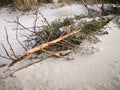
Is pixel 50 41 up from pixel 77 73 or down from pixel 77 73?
up

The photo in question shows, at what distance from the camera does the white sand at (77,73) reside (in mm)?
2189

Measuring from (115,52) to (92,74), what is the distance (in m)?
0.45

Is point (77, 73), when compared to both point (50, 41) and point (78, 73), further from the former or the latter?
point (50, 41)

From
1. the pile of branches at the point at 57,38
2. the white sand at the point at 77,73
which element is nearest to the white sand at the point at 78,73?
the white sand at the point at 77,73

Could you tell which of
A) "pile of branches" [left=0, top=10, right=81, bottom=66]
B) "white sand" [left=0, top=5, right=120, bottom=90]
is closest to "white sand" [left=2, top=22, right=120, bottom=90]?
"white sand" [left=0, top=5, right=120, bottom=90]

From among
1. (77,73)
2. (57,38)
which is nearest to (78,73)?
(77,73)

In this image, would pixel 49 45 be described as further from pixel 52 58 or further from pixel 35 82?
pixel 35 82

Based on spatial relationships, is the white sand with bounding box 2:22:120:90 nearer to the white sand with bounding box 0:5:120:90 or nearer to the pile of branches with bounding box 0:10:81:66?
the white sand with bounding box 0:5:120:90

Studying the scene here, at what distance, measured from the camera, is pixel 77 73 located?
2.34 metres

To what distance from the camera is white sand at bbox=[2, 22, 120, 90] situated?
2189 mm

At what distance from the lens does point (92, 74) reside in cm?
228

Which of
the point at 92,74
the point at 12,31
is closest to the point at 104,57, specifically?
the point at 92,74

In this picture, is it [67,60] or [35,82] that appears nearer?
[35,82]

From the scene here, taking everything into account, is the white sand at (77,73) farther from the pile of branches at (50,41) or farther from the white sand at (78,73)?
the pile of branches at (50,41)
